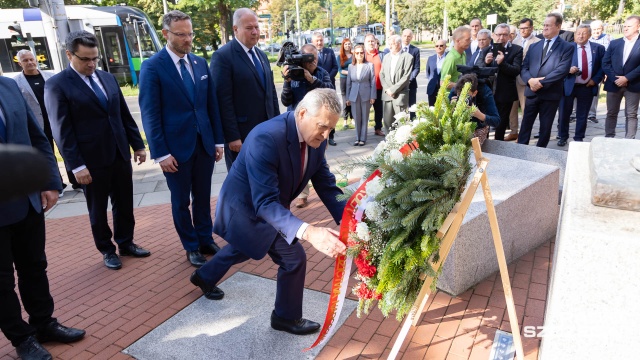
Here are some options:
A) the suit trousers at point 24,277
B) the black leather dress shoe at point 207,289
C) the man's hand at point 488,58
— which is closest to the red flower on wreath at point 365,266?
the black leather dress shoe at point 207,289

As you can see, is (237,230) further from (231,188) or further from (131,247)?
(131,247)

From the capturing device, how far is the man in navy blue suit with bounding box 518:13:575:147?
631 cm

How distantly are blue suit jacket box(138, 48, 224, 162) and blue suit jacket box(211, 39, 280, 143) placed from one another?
0.61 feet

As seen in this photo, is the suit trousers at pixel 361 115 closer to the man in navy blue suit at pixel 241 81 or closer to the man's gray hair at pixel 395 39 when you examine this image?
the man's gray hair at pixel 395 39

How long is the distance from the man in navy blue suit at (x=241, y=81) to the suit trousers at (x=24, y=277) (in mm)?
1899

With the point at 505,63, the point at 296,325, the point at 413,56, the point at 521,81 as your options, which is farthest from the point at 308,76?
the point at 521,81

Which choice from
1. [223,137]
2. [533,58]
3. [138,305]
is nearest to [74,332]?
[138,305]

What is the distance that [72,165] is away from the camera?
376cm

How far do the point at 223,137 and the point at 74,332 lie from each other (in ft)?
6.75

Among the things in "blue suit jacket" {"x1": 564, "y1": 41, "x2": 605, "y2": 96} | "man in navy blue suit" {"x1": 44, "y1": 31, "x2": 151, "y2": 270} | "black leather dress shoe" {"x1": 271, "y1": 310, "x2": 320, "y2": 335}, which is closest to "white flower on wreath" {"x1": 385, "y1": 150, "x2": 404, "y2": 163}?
"black leather dress shoe" {"x1": 271, "y1": 310, "x2": 320, "y2": 335}

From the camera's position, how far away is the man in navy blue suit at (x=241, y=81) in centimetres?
422

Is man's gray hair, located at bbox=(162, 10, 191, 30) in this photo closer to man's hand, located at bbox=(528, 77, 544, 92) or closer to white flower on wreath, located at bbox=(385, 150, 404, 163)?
white flower on wreath, located at bbox=(385, 150, 404, 163)

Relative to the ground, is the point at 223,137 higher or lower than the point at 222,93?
lower

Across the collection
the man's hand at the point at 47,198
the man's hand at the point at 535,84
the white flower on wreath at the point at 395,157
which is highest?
the white flower on wreath at the point at 395,157
